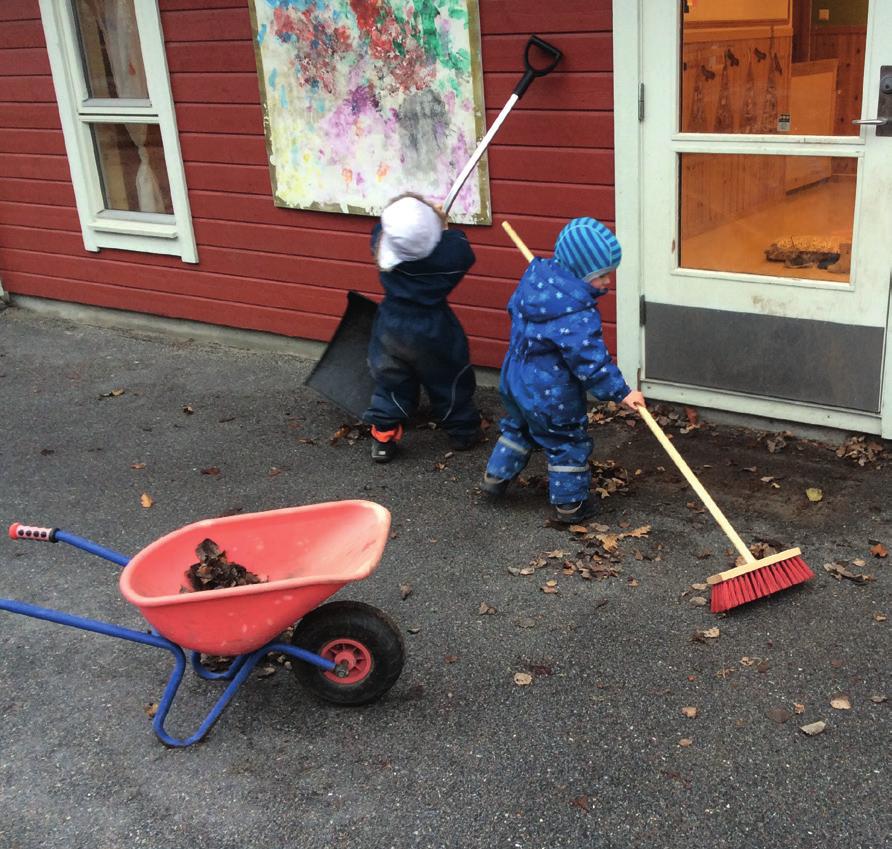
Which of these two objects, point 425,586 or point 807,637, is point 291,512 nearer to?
point 425,586

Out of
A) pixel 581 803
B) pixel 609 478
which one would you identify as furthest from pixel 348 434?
pixel 581 803

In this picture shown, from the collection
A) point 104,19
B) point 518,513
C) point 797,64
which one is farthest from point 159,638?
point 104,19

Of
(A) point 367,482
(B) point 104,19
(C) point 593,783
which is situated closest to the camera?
(C) point 593,783

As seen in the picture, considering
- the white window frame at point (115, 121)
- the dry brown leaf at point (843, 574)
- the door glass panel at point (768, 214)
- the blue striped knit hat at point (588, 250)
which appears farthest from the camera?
the white window frame at point (115, 121)

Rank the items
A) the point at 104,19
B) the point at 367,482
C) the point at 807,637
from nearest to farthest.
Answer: the point at 807,637 → the point at 367,482 → the point at 104,19

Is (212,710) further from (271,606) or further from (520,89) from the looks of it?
(520,89)

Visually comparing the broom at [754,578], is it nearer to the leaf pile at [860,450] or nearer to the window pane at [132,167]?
→ the leaf pile at [860,450]

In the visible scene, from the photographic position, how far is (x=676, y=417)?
6.18m

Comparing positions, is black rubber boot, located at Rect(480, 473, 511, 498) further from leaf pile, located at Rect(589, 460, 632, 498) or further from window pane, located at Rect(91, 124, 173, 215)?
window pane, located at Rect(91, 124, 173, 215)

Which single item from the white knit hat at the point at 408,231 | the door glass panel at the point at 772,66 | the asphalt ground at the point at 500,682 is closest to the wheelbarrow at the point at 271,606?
the asphalt ground at the point at 500,682

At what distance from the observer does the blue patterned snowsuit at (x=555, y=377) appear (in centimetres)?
477

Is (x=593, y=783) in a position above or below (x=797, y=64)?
below

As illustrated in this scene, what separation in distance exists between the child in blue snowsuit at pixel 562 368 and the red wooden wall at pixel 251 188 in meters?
1.33

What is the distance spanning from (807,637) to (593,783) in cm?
118
